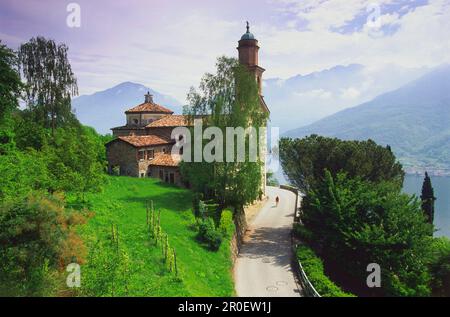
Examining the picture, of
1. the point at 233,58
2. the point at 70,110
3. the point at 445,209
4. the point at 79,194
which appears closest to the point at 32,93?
the point at 70,110

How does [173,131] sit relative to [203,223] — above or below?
above

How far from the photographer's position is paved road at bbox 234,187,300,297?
22312 millimetres

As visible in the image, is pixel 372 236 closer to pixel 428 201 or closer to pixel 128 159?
pixel 428 201

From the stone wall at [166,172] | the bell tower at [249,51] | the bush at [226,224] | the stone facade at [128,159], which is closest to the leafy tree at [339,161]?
the bush at [226,224]

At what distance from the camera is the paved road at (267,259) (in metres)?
22.3

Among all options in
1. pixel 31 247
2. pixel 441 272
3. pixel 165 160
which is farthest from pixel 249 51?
pixel 31 247

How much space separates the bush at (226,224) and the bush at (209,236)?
1333 millimetres

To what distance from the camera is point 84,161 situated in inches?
1121

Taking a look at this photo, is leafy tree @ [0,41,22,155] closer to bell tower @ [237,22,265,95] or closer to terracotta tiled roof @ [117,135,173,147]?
terracotta tiled roof @ [117,135,173,147]

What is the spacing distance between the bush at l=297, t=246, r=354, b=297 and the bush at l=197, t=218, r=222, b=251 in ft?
21.1

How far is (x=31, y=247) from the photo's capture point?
48.5ft

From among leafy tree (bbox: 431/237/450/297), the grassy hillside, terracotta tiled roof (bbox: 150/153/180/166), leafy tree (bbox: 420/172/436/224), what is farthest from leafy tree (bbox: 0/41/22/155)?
leafy tree (bbox: 420/172/436/224)
